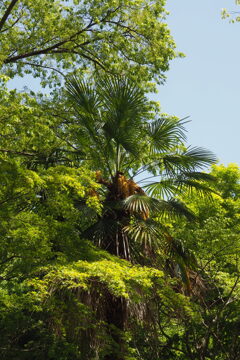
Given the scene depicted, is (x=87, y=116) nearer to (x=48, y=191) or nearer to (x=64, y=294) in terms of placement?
(x=48, y=191)

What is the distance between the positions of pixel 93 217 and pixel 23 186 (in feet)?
7.64

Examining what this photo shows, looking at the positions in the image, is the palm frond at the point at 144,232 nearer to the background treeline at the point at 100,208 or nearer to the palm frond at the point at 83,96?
the background treeline at the point at 100,208

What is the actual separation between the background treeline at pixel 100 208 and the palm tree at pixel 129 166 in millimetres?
34

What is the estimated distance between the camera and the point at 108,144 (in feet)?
34.3

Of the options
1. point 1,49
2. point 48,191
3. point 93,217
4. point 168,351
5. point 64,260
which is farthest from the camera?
point 168,351

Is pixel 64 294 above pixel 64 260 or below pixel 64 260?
below

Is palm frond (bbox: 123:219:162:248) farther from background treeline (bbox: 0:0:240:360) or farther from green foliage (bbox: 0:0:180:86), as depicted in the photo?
green foliage (bbox: 0:0:180:86)

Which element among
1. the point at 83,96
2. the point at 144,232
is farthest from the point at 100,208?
the point at 83,96

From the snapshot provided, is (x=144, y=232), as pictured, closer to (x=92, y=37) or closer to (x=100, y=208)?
(x=100, y=208)

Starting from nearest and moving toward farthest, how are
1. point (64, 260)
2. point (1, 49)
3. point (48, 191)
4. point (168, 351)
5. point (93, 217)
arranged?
point (64, 260)
point (48, 191)
point (93, 217)
point (1, 49)
point (168, 351)

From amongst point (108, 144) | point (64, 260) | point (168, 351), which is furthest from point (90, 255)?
point (168, 351)

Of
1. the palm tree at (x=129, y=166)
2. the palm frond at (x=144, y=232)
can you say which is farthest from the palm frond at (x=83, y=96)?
the palm frond at (x=144, y=232)

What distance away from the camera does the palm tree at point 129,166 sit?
9.82 m

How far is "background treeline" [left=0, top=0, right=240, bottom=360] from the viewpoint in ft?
27.8
